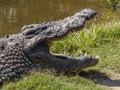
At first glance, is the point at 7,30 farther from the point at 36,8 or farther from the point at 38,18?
the point at 36,8

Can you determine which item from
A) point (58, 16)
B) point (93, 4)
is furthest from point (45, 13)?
point (93, 4)

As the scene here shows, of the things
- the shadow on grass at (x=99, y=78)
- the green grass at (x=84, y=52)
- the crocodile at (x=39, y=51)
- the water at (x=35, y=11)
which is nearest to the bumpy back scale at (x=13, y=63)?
the crocodile at (x=39, y=51)

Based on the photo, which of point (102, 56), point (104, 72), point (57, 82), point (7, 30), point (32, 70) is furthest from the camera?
point (7, 30)

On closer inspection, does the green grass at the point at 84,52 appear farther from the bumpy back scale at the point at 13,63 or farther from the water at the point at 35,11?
the water at the point at 35,11

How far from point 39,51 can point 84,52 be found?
5.70 ft

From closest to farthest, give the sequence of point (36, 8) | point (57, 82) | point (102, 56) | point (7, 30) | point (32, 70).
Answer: point (57, 82)
point (32, 70)
point (102, 56)
point (7, 30)
point (36, 8)

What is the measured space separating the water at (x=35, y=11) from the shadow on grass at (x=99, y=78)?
4.54m

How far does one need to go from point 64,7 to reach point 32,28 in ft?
31.5

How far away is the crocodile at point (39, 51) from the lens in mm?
5680

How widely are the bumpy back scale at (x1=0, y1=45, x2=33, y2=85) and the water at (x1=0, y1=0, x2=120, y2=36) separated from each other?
17.2 ft

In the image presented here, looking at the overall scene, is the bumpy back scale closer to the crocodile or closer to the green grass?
the crocodile

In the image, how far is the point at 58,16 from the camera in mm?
13773

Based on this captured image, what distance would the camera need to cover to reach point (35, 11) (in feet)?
48.1

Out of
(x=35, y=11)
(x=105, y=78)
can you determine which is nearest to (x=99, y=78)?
(x=105, y=78)
